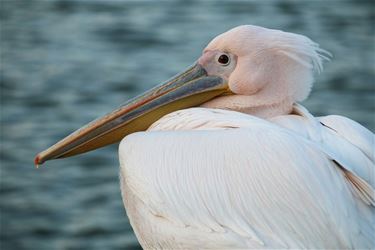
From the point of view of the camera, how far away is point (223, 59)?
4066mm

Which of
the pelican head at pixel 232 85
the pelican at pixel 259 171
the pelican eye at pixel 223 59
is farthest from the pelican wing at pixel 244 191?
the pelican eye at pixel 223 59

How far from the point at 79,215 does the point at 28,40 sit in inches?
156

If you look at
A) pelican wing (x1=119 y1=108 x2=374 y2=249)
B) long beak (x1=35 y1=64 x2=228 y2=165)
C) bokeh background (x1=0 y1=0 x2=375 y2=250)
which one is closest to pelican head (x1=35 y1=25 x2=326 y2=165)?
long beak (x1=35 y1=64 x2=228 y2=165)

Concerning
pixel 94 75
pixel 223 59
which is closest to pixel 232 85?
pixel 223 59

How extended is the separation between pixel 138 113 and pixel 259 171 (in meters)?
0.71

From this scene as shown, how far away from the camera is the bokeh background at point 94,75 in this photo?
825cm

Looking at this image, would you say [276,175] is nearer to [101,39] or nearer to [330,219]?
[330,219]

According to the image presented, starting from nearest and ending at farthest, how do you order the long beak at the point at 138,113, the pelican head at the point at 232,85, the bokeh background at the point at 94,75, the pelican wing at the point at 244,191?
the pelican wing at the point at 244,191 < the pelican head at the point at 232,85 < the long beak at the point at 138,113 < the bokeh background at the point at 94,75

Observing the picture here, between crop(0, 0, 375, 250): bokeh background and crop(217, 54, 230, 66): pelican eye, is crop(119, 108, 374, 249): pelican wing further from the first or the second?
crop(0, 0, 375, 250): bokeh background

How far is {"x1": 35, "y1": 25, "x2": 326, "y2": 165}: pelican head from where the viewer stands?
12.9ft

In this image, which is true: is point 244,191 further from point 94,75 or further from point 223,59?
point 94,75

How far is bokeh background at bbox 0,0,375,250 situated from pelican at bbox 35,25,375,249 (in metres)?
4.17

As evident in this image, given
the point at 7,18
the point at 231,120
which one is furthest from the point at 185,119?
the point at 7,18

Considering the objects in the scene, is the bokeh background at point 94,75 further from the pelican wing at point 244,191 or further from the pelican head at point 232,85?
the pelican wing at point 244,191
